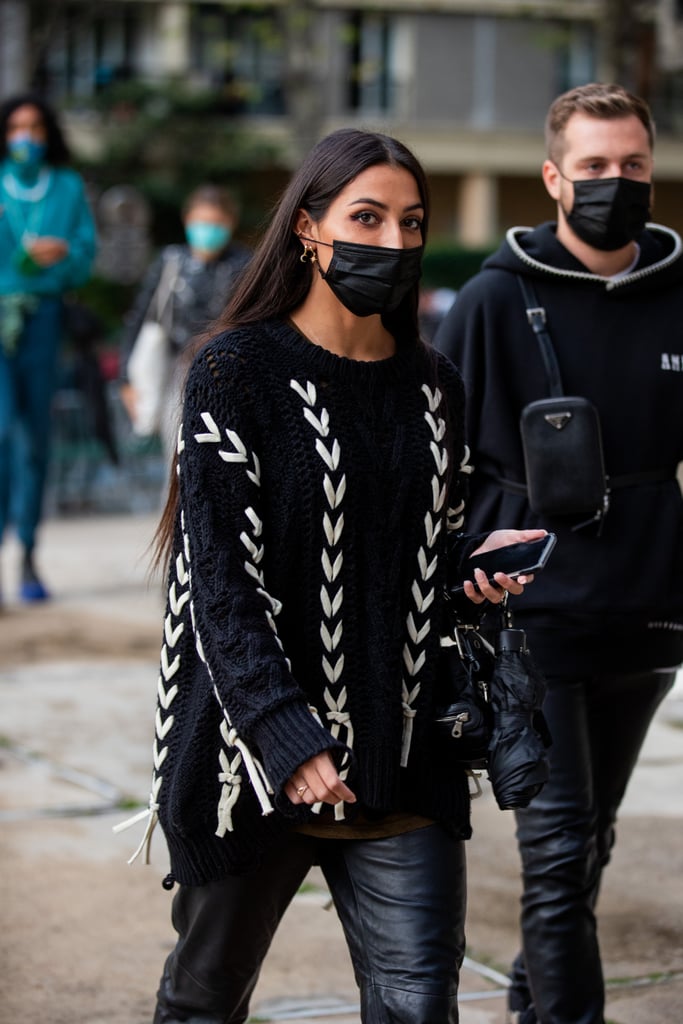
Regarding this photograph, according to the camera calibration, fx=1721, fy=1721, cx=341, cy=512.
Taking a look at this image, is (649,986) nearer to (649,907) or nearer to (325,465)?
(649,907)

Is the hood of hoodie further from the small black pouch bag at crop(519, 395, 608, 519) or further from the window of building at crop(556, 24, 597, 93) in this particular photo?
the window of building at crop(556, 24, 597, 93)

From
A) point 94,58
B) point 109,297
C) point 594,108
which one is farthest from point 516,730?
point 94,58

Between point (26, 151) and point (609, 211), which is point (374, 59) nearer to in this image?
point (26, 151)

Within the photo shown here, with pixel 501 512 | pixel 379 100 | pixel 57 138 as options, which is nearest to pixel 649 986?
pixel 501 512

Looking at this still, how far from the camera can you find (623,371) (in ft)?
12.4

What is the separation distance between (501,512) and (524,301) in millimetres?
475

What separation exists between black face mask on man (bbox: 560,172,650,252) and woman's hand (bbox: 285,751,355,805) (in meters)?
1.69

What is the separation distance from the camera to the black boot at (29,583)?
29.7 feet

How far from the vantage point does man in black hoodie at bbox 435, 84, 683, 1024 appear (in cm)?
366

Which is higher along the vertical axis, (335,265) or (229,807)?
(335,265)

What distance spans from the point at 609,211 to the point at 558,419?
511mm

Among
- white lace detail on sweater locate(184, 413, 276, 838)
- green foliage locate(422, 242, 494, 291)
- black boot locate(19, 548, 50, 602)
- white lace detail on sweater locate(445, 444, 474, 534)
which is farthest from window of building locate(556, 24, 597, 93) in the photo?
white lace detail on sweater locate(184, 413, 276, 838)

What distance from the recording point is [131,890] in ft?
15.8

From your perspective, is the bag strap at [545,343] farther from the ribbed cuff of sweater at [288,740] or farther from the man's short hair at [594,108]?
the ribbed cuff of sweater at [288,740]
